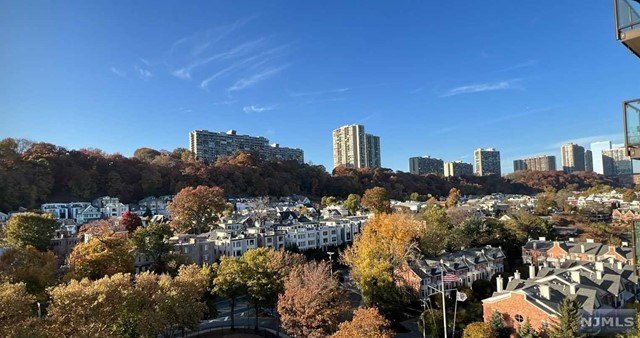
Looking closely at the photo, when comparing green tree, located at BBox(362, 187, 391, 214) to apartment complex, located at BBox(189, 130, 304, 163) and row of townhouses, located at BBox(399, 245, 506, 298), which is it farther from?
apartment complex, located at BBox(189, 130, 304, 163)

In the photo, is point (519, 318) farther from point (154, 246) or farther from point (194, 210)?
point (194, 210)

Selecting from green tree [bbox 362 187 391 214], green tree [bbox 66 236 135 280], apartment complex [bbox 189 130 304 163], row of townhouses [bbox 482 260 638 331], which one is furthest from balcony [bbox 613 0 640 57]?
apartment complex [bbox 189 130 304 163]

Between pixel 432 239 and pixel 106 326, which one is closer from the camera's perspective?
pixel 106 326

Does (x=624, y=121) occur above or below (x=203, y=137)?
below

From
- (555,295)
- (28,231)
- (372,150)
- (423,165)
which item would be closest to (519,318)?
(555,295)

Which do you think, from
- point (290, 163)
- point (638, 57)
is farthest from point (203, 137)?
point (638, 57)

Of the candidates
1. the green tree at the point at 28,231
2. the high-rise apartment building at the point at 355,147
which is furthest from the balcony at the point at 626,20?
the high-rise apartment building at the point at 355,147

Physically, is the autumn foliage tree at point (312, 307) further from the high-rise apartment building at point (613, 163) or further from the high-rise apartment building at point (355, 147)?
the high-rise apartment building at point (613, 163)

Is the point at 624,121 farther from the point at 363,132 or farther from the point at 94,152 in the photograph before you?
the point at 363,132
